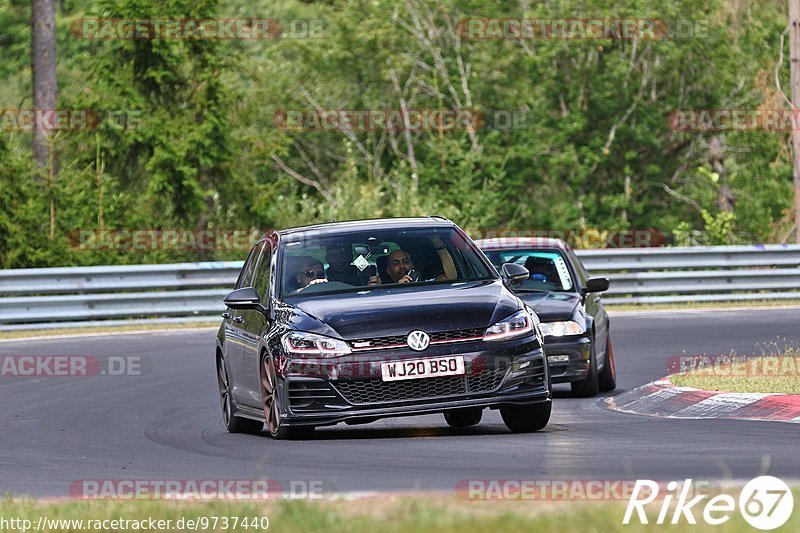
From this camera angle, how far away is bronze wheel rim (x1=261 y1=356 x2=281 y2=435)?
456 inches

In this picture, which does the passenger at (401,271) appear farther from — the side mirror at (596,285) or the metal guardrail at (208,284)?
the metal guardrail at (208,284)

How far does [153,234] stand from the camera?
33.2 m

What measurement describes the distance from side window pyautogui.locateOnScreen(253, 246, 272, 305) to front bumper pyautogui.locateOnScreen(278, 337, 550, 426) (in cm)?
122

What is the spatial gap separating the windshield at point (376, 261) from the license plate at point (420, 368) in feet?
3.50

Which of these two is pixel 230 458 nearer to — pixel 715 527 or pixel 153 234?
pixel 715 527

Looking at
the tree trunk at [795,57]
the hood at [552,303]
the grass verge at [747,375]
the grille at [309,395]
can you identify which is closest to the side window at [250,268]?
the grille at [309,395]

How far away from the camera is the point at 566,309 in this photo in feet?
51.1

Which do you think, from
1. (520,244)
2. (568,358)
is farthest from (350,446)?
(520,244)

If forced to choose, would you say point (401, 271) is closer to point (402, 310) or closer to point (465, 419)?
point (402, 310)

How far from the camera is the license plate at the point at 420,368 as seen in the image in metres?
10.9

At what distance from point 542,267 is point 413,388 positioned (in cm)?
591

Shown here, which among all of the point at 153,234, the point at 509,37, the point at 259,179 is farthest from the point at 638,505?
the point at 259,179

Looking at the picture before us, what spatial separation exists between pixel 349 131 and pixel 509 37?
545cm

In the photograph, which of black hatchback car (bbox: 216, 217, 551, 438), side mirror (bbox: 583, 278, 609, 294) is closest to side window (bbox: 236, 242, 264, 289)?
black hatchback car (bbox: 216, 217, 551, 438)
